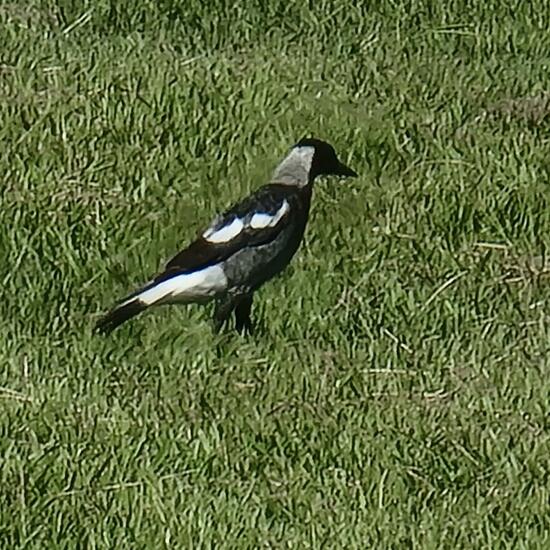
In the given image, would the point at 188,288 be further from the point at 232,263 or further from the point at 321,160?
the point at 321,160

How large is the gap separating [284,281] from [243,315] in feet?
1.57

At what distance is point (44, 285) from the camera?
22.1 ft

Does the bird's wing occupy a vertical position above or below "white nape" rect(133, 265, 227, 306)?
above

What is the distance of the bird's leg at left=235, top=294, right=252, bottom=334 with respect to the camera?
6.42 m

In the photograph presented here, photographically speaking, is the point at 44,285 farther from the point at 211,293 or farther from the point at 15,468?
the point at 15,468

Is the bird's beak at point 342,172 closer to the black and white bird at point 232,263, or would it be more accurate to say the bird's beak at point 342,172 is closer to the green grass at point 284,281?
the green grass at point 284,281

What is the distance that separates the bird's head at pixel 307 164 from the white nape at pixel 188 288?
54 cm

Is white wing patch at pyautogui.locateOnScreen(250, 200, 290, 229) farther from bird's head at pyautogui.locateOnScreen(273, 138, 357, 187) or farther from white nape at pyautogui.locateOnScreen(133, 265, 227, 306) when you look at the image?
bird's head at pyautogui.locateOnScreen(273, 138, 357, 187)

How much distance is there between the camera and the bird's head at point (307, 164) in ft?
22.6

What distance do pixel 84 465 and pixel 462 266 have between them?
2.15 meters

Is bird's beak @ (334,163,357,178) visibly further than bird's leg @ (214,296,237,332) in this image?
Yes

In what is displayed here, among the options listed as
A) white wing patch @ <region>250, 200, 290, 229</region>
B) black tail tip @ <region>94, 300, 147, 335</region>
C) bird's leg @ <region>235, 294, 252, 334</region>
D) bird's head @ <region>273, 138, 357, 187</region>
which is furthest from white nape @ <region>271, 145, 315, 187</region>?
black tail tip @ <region>94, 300, 147, 335</region>

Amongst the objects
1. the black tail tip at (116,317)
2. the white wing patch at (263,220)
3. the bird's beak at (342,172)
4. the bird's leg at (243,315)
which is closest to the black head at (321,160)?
the bird's beak at (342,172)

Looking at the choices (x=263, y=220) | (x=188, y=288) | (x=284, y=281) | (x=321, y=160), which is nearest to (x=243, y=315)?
(x=188, y=288)
